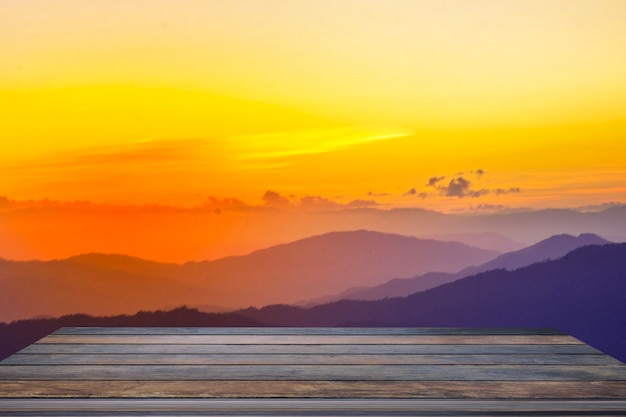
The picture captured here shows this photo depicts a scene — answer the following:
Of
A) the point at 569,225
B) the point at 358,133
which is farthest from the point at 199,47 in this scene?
the point at 569,225

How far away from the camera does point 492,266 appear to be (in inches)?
161

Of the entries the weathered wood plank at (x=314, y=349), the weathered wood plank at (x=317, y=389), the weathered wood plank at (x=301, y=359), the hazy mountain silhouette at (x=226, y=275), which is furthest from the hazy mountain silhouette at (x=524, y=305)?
the weathered wood plank at (x=317, y=389)

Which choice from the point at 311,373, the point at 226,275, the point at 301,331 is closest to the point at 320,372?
the point at 311,373

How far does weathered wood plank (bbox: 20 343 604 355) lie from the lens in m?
2.97

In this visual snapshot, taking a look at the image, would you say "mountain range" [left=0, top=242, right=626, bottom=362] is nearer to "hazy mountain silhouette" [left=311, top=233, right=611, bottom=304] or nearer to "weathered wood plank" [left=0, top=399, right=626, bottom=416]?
"hazy mountain silhouette" [left=311, top=233, right=611, bottom=304]

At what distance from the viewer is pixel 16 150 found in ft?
12.9

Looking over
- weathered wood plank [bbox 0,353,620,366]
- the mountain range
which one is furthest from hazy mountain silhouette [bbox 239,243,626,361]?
weathered wood plank [bbox 0,353,620,366]

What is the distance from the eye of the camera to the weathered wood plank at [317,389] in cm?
237

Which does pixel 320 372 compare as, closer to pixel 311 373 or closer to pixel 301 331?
pixel 311 373

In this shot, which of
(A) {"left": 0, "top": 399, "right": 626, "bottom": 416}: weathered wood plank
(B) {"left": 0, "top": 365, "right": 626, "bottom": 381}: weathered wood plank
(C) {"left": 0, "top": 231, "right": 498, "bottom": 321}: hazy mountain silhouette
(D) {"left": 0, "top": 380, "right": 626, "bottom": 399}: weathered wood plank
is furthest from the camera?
(C) {"left": 0, "top": 231, "right": 498, "bottom": 321}: hazy mountain silhouette

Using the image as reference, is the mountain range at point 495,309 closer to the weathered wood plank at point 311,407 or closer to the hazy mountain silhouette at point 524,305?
the hazy mountain silhouette at point 524,305

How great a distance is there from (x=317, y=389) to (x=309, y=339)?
0.79 m

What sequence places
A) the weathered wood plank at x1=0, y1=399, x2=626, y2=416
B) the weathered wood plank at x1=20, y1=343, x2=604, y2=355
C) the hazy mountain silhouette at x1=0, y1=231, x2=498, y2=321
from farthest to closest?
the hazy mountain silhouette at x1=0, y1=231, x2=498, y2=321
the weathered wood plank at x1=20, y1=343, x2=604, y2=355
the weathered wood plank at x1=0, y1=399, x2=626, y2=416

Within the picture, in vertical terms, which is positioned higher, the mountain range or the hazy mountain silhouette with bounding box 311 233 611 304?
the hazy mountain silhouette with bounding box 311 233 611 304
